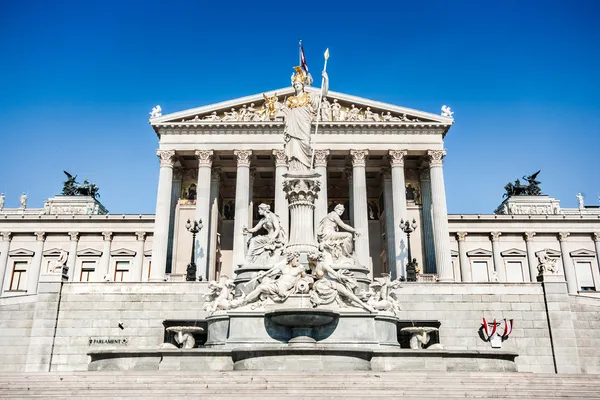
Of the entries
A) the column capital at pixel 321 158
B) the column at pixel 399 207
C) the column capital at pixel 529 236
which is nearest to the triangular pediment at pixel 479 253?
the column capital at pixel 529 236

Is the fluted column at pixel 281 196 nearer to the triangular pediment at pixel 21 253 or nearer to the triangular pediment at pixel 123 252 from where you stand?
the triangular pediment at pixel 123 252

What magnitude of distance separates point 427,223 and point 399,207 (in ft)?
16.0

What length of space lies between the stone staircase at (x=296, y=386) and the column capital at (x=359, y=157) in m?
35.3

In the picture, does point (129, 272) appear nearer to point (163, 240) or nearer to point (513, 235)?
point (163, 240)

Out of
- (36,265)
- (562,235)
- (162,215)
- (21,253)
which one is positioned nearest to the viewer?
(162,215)

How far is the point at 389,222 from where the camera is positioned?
1854 inches

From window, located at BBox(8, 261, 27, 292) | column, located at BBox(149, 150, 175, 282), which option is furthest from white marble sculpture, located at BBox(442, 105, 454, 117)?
window, located at BBox(8, 261, 27, 292)

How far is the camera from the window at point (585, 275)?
58.9 metres

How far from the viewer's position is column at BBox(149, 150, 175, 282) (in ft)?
143

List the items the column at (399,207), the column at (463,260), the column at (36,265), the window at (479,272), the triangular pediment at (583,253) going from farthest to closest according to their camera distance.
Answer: the triangular pediment at (583,253)
the window at (479,272)
the column at (36,265)
the column at (463,260)
the column at (399,207)

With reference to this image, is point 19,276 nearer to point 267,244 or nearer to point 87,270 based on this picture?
point 87,270

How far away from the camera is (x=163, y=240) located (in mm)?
44438

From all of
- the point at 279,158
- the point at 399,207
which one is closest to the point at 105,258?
the point at 279,158

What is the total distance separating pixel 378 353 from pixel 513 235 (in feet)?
163
